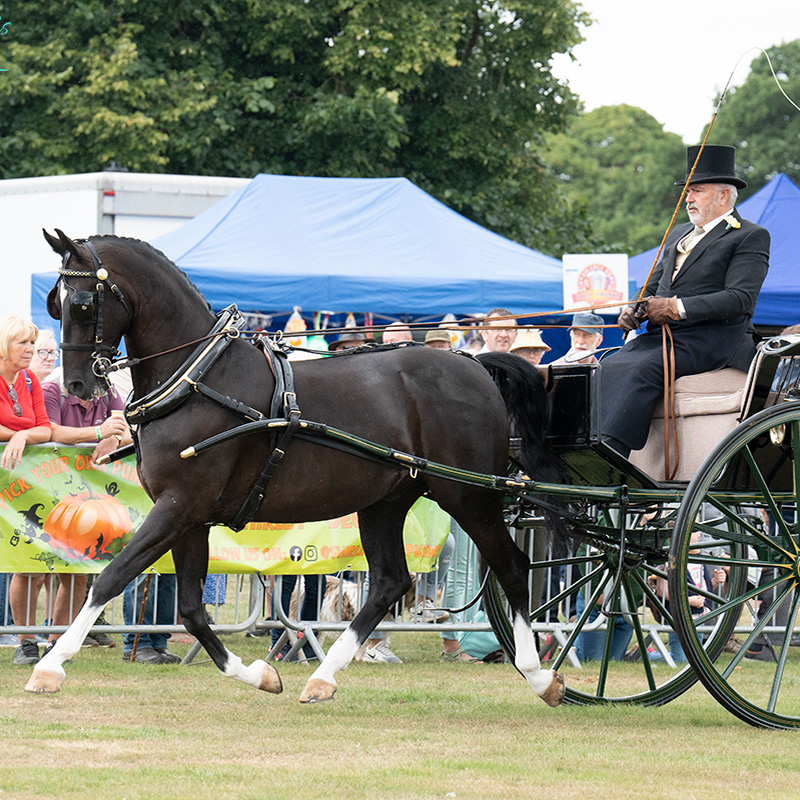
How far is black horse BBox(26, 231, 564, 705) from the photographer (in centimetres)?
573

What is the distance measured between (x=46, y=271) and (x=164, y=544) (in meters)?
9.48

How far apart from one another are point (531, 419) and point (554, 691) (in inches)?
53.5

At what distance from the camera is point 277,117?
21.8 meters

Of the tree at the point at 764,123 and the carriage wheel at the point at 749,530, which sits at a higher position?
the tree at the point at 764,123

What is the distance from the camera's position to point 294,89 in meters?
21.9

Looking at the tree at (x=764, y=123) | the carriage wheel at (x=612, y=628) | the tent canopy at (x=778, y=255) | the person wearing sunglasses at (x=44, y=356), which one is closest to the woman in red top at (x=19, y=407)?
the person wearing sunglasses at (x=44, y=356)

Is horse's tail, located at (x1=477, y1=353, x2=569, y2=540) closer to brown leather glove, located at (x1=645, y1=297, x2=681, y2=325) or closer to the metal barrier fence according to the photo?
brown leather glove, located at (x1=645, y1=297, x2=681, y2=325)

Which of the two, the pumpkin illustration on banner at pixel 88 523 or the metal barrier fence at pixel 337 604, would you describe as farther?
the metal barrier fence at pixel 337 604

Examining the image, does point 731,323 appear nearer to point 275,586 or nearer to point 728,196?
point 728,196

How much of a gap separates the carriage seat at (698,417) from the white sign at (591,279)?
4931 millimetres

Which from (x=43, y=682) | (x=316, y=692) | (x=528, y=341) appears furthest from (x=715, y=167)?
(x=43, y=682)

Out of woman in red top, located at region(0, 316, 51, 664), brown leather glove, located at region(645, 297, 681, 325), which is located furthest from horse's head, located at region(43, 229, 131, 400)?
brown leather glove, located at region(645, 297, 681, 325)

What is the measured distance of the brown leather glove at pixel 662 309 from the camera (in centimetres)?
613

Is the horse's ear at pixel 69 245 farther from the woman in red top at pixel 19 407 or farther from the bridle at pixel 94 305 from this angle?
the woman in red top at pixel 19 407
